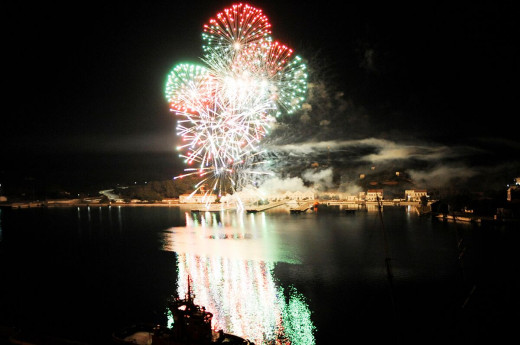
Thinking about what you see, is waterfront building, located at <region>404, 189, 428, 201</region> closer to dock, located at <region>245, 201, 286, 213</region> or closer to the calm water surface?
dock, located at <region>245, 201, 286, 213</region>

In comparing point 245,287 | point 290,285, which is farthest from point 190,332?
point 290,285

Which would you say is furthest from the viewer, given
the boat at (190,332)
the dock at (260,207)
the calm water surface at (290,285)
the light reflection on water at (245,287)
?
the dock at (260,207)

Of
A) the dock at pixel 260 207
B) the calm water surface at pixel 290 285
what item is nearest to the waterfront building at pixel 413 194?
the dock at pixel 260 207

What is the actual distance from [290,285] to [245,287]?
110cm

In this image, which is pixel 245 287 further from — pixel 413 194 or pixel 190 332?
pixel 413 194

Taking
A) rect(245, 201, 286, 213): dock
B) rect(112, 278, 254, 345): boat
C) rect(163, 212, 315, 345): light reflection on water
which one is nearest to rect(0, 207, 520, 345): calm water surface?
rect(163, 212, 315, 345): light reflection on water

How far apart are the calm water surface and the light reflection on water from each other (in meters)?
0.03

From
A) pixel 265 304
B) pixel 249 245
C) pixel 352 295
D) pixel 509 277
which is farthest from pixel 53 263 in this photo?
pixel 509 277

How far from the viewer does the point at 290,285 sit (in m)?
9.32

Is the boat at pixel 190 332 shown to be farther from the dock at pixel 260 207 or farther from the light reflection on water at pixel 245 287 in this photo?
the dock at pixel 260 207

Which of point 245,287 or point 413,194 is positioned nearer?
point 245,287

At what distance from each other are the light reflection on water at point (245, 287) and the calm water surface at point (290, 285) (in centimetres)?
3

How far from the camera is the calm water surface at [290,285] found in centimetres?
696

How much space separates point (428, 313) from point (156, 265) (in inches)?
330
